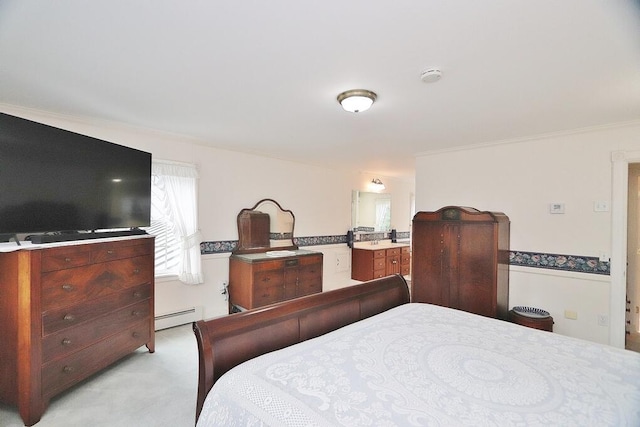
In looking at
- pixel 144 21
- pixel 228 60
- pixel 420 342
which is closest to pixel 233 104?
pixel 228 60

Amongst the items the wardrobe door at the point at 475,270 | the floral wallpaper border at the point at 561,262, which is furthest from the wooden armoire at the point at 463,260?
the floral wallpaper border at the point at 561,262

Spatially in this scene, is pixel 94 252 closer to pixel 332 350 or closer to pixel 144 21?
pixel 144 21

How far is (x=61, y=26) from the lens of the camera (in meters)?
1.42

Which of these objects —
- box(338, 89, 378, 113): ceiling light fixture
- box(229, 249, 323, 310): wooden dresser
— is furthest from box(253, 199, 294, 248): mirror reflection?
box(338, 89, 378, 113): ceiling light fixture

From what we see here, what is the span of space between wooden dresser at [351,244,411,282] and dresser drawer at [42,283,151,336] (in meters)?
3.67

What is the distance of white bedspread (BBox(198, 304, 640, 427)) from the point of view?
1.01 meters

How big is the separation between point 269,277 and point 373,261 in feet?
7.78

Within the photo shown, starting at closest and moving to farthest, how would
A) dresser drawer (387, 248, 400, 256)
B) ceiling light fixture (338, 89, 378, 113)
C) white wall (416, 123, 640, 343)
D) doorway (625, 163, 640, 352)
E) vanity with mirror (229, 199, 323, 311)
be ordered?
ceiling light fixture (338, 89, 378, 113), white wall (416, 123, 640, 343), doorway (625, 163, 640, 352), vanity with mirror (229, 199, 323, 311), dresser drawer (387, 248, 400, 256)

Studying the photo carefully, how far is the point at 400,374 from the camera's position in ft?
4.12

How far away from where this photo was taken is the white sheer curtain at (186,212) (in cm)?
337

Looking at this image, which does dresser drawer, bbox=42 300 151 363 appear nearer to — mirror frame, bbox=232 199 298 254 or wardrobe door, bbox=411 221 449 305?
mirror frame, bbox=232 199 298 254

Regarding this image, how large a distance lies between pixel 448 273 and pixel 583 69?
7.52 feet

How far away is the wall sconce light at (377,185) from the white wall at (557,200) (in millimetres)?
2320

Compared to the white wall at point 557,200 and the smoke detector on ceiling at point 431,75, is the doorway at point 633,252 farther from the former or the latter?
the smoke detector on ceiling at point 431,75
